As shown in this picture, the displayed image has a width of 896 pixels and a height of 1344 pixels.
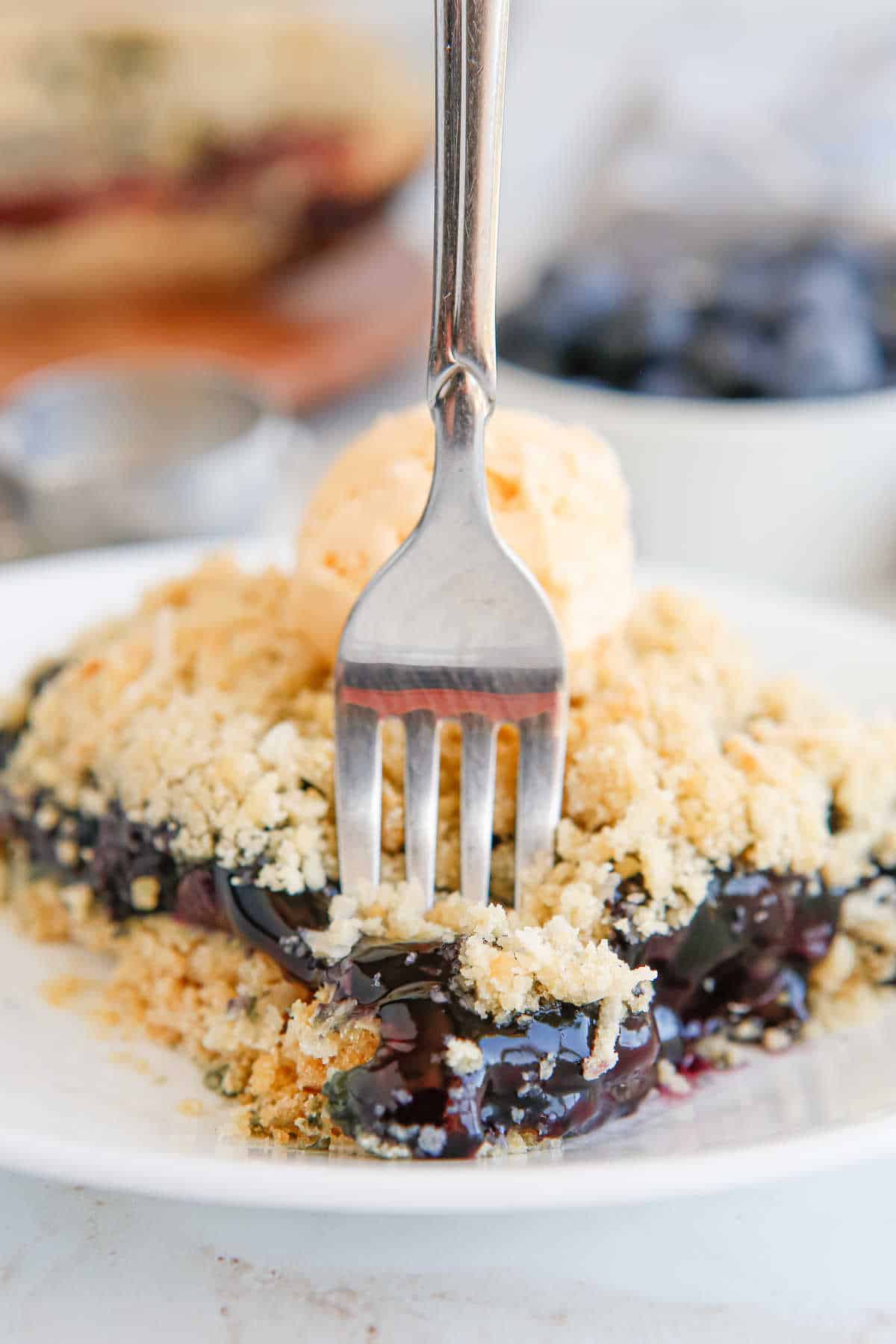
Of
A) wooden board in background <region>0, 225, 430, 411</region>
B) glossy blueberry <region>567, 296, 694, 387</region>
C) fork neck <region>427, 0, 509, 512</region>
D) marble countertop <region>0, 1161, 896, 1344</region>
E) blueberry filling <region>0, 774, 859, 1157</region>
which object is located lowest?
marble countertop <region>0, 1161, 896, 1344</region>

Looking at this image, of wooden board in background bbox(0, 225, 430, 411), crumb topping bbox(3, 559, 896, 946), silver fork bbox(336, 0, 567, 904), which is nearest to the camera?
silver fork bbox(336, 0, 567, 904)

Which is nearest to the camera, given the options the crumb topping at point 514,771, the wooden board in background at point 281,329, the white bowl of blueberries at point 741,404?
the crumb topping at point 514,771

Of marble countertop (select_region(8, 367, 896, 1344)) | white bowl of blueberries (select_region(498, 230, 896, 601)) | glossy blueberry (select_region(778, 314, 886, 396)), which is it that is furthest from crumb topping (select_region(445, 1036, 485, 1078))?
glossy blueberry (select_region(778, 314, 886, 396))

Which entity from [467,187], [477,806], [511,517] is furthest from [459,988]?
[467,187]

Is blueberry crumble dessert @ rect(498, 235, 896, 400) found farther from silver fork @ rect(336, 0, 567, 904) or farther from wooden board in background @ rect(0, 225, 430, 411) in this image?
silver fork @ rect(336, 0, 567, 904)

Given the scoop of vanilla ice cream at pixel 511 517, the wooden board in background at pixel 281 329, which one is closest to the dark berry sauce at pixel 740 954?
the scoop of vanilla ice cream at pixel 511 517

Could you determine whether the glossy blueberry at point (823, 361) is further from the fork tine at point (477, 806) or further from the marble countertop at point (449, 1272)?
the marble countertop at point (449, 1272)

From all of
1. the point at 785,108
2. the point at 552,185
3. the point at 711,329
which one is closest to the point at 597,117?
the point at 552,185

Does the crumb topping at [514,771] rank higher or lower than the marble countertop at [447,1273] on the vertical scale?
higher
